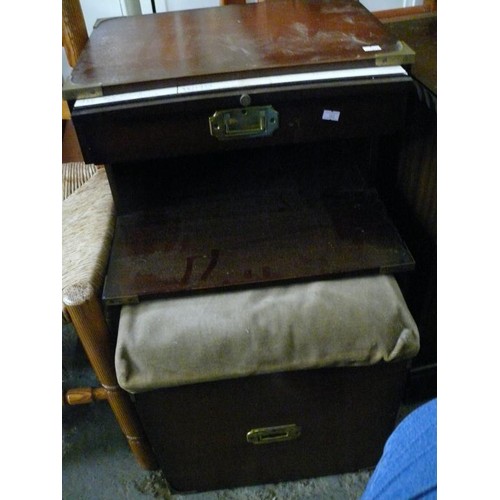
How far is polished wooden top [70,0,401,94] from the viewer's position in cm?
59

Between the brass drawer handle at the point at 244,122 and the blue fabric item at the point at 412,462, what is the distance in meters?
0.37

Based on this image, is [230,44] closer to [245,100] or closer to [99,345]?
[245,100]

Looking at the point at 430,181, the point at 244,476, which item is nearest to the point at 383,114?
the point at 430,181

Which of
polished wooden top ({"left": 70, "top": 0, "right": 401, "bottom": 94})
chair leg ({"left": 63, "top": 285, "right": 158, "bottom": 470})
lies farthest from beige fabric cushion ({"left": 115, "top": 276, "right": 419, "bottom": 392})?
polished wooden top ({"left": 70, "top": 0, "right": 401, "bottom": 94})

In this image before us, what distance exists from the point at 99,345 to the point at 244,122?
370 millimetres

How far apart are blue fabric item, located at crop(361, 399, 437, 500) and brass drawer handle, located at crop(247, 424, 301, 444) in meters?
0.32

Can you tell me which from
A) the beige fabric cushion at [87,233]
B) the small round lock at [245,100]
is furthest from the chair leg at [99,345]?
the small round lock at [245,100]

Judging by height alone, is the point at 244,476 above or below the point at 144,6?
below

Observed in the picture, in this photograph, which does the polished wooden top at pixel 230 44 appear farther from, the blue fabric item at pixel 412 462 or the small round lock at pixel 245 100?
the blue fabric item at pixel 412 462

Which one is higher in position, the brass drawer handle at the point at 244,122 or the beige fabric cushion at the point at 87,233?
the brass drawer handle at the point at 244,122

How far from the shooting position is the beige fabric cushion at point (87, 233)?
0.66 m

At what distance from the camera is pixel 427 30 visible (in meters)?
0.87

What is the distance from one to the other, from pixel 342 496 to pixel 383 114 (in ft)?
2.20
